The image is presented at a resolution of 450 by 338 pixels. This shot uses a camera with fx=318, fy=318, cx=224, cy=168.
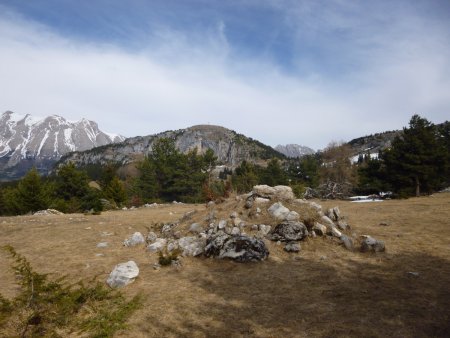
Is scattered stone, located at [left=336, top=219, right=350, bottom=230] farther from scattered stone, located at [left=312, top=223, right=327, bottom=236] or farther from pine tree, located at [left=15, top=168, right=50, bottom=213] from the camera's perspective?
pine tree, located at [left=15, top=168, right=50, bottom=213]

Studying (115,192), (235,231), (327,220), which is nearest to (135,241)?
(235,231)

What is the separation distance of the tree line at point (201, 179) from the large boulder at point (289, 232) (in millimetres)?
10306

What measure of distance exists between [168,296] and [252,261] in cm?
369

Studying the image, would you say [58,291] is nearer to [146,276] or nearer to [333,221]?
[146,276]

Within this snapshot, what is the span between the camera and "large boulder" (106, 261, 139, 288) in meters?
10.0

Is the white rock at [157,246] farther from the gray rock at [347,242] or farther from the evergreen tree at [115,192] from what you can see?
the evergreen tree at [115,192]

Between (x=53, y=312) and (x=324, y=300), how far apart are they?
265 inches

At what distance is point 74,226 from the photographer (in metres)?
19.6

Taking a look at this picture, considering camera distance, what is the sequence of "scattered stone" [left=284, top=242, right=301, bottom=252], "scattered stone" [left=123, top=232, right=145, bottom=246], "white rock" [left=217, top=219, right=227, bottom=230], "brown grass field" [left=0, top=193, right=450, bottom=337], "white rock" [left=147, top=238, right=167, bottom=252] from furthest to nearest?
"scattered stone" [left=123, top=232, right=145, bottom=246]
"white rock" [left=217, top=219, right=227, bottom=230]
"white rock" [left=147, top=238, right=167, bottom=252]
"scattered stone" [left=284, top=242, right=301, bottom=252]
"brown grass field" [left=0, top=193, right=450, bottom=337]

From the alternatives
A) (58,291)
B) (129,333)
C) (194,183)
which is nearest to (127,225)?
(58,291)

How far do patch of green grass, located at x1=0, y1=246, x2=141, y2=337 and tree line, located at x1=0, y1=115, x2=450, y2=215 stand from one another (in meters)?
15.5

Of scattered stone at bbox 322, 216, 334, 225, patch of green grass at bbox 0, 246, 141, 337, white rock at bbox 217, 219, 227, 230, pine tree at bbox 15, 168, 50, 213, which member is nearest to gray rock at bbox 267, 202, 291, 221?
scattered stone at bbox 322, 216, 334, 225

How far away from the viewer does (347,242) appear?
12961 mm

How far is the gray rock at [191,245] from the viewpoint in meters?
12.9
